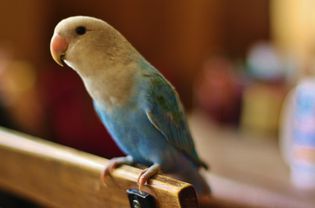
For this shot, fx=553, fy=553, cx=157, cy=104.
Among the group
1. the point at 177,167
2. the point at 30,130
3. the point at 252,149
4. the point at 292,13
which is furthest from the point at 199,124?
the point at 292,13

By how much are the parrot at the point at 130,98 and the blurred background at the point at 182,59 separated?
3.02ft

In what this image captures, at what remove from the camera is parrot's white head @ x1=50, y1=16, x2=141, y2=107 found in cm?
55

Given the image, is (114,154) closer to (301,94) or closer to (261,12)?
(301,94)

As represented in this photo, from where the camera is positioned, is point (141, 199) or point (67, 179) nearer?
point (141, 199)

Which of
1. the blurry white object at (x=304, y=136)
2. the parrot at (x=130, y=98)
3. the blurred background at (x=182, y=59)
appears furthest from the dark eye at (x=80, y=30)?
the blurred background at (x=182, y=59)

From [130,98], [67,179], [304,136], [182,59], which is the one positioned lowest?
[182,59]

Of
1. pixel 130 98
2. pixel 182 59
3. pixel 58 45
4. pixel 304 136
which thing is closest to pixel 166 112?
pixel 130 98

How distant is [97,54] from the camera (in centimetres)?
59

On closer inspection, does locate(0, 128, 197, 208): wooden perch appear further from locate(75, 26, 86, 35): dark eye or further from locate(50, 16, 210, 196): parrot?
locate(75, 26, 86, 35): dark eye

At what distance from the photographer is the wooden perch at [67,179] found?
0.51m

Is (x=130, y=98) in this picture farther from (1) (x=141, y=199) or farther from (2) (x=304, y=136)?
(2) (x=304, y=136)

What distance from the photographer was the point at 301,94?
1.27 metres

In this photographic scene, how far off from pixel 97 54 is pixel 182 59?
251cm

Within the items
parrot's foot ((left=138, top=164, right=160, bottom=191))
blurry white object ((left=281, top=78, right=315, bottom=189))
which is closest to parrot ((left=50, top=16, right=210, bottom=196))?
parrot's foot ((left=138, top=164, right=160, bottom=191))
